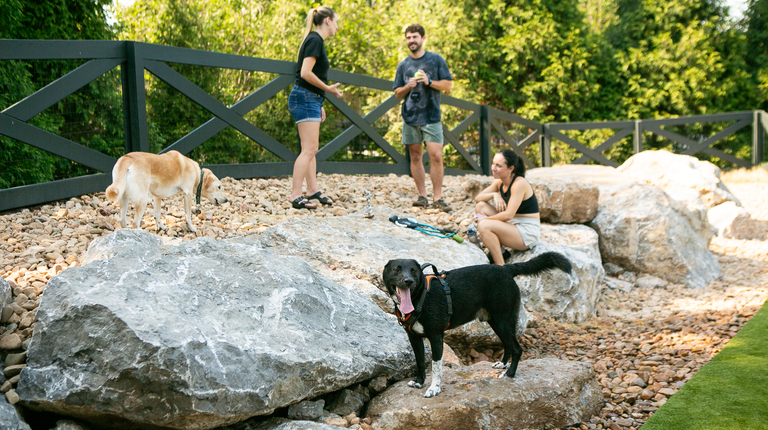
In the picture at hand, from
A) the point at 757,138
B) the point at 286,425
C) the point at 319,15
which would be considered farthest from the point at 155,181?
the point at 757,138

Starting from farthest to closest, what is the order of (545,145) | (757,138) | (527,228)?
(757,138), (545,145), (527,228)

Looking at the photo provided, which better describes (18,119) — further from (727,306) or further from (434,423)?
(727,306)

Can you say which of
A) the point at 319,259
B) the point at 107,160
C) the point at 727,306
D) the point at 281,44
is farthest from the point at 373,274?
the point at 281,44

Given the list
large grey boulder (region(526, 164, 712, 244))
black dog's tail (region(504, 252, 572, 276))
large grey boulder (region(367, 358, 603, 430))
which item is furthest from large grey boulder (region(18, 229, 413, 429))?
large grey boulder (region(526, 164, 712, 244))

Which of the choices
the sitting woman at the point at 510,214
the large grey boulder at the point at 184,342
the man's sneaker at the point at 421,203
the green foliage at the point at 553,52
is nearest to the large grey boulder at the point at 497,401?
the large grey boulder at the point at 184,342

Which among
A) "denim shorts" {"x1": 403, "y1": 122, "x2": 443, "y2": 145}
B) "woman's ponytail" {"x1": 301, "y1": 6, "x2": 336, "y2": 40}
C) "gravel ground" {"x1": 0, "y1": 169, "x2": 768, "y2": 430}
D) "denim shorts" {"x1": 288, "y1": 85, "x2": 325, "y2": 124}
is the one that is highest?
"woman's ponytail" {"x1": 301, "y1": 6, "x2": 336, "y2": 40}

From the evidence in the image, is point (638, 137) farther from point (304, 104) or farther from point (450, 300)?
point (450, 300)

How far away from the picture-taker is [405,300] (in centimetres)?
267

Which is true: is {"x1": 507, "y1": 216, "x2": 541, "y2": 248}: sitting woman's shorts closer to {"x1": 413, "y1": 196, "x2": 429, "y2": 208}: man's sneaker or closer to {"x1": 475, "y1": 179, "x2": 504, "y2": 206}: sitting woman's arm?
{"x1": 475, "y1": 179, "x2": 504, "y2": 206}: sitting woman's arm

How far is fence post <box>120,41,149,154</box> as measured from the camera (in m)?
5.45

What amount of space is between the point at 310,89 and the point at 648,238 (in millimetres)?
4179

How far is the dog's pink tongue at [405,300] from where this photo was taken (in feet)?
8.73

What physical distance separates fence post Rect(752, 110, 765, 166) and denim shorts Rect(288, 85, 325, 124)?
12.9 metres

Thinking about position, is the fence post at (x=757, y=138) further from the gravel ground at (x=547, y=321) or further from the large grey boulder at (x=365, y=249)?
the large grey boulder at (x=365, y=249)
